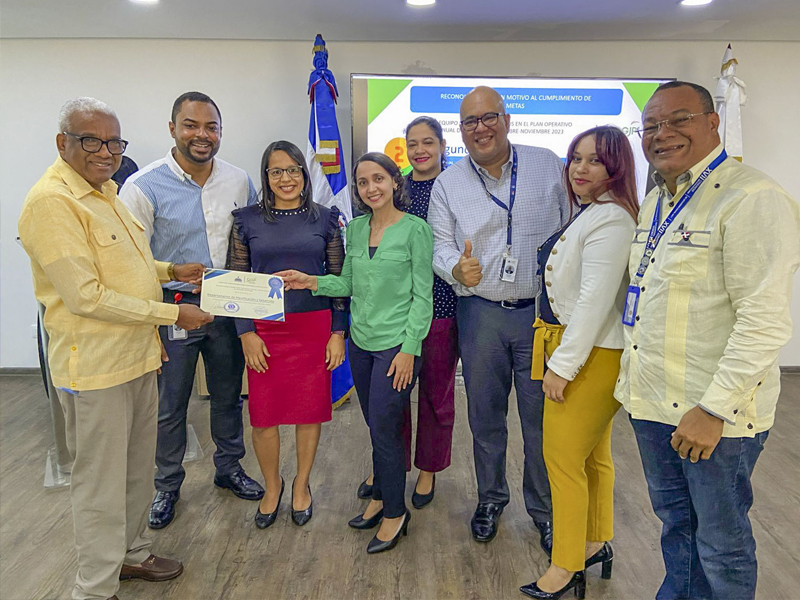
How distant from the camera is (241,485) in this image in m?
2.64

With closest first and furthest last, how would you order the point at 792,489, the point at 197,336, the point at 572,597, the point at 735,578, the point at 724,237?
the point at 724,237, the point at 735,578, the point at 572,597, the point at 197,336, the point at 792,489

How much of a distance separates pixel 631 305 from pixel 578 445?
53cm

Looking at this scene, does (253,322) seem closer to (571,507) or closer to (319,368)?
(319,368)

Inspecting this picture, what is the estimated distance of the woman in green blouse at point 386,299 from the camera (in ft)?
6.77

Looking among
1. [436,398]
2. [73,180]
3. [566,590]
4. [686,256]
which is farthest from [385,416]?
[73,180]

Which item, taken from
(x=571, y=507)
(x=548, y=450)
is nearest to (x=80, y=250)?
(x=548, y=450)

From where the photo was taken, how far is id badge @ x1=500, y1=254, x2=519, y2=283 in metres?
2.05

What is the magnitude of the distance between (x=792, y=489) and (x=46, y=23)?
541cm

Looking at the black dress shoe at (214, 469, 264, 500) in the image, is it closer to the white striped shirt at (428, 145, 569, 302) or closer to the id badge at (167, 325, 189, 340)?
the id badge at (167, 325, 189, 340)

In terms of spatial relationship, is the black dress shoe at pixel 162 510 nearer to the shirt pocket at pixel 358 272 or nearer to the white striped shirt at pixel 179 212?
the white striped shirt at pixel 179 212

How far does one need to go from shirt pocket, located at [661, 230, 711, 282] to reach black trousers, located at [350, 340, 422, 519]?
3.36ft

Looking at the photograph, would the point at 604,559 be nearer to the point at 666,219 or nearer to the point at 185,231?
the point at 666,219

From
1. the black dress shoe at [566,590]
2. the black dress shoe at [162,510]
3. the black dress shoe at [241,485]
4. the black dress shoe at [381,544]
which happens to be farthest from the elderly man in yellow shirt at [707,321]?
the black dress shoe at [162,510]

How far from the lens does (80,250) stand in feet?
5.30
